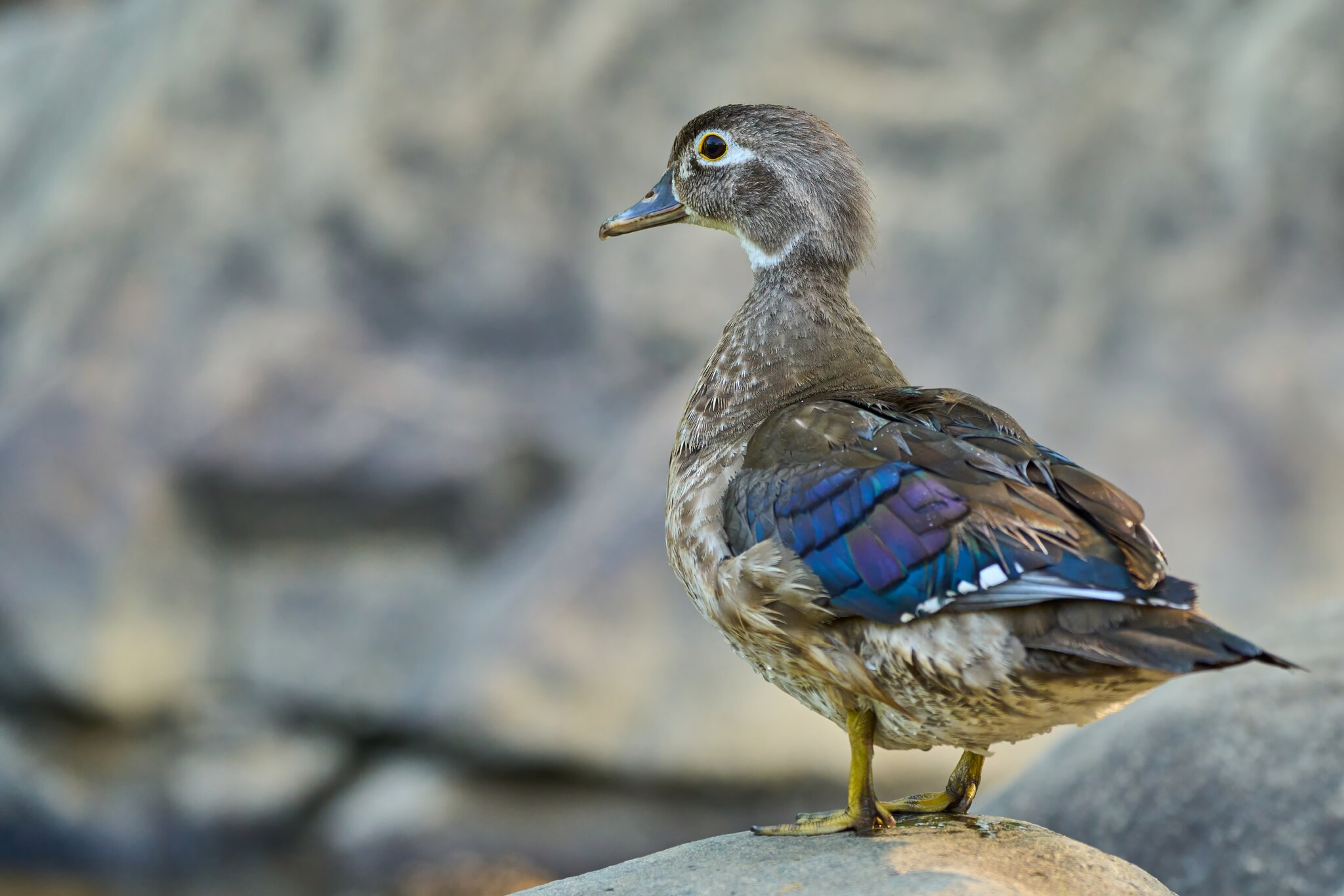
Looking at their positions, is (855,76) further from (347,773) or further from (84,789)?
(84,789)

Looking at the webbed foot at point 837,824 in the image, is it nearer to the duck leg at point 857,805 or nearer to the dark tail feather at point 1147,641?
the duck leg at point 857,805

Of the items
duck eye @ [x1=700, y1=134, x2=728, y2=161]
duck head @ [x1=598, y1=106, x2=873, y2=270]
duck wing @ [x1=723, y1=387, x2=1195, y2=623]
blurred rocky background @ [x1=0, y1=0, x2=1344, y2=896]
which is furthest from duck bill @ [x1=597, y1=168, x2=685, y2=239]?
blurred rocky background @ [x1=0, y1=0, x2=1344, y2=896]

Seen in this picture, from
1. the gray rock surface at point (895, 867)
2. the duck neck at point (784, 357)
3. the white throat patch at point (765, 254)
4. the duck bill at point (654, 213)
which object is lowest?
the gray rock surface at point (895, 867)

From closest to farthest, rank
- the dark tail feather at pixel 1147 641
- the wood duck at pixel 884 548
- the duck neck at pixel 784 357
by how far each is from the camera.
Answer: the dark tail feather at pixel 1147 641
the wood duck at pixel 884 548
the duck neck at pixel 784 357

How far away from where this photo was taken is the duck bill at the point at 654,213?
3.06 metres

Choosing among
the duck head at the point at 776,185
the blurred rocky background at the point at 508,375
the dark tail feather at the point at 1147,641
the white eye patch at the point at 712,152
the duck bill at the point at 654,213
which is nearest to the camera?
the dark tail feather at the point at 1147,641

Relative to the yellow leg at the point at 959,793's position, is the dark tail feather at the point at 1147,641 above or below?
below

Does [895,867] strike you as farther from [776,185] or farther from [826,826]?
[776,185]

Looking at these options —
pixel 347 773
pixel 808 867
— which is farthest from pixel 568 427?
pixel 808 867

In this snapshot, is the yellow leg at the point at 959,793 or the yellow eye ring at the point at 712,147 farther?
the yellow eye ring at the point at 712,147

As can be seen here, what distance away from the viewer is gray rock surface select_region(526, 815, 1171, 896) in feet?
6.84

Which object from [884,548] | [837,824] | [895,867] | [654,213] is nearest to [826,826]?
[837,824]

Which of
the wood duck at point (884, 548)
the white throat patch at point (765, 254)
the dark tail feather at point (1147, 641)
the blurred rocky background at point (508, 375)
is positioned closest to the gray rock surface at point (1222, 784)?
the wood duck at point (884, 548)

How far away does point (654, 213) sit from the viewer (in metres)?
3.07
